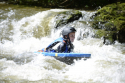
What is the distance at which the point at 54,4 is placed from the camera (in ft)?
38.2

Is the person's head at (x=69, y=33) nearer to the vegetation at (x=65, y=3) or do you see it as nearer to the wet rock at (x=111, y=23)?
the wet rock at (x=111, y=23)

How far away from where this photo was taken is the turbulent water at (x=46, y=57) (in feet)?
11.8

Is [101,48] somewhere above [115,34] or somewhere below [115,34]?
below

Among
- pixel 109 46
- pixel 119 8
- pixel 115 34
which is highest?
pixel 119 8

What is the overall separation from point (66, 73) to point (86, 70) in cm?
53

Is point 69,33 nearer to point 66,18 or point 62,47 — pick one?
point 62,47

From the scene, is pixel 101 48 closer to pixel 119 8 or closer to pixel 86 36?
pixel 86 36

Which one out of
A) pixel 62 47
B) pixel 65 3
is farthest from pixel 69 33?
pixel 65 3

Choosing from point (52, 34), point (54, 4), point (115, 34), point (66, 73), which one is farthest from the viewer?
point (54, 4)

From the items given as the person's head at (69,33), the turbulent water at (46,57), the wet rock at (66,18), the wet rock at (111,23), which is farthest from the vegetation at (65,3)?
the person's head at (69,33)

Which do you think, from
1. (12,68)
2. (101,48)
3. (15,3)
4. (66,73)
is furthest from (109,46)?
(15,3)

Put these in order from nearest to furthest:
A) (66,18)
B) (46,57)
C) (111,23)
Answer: (46,57), (111,23), (66,18)

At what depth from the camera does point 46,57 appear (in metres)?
4.21

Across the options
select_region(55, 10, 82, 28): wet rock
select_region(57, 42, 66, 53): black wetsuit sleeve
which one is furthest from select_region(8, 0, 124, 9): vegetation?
select_region(57, 42, 66, 53): black wetsuit sleeve
